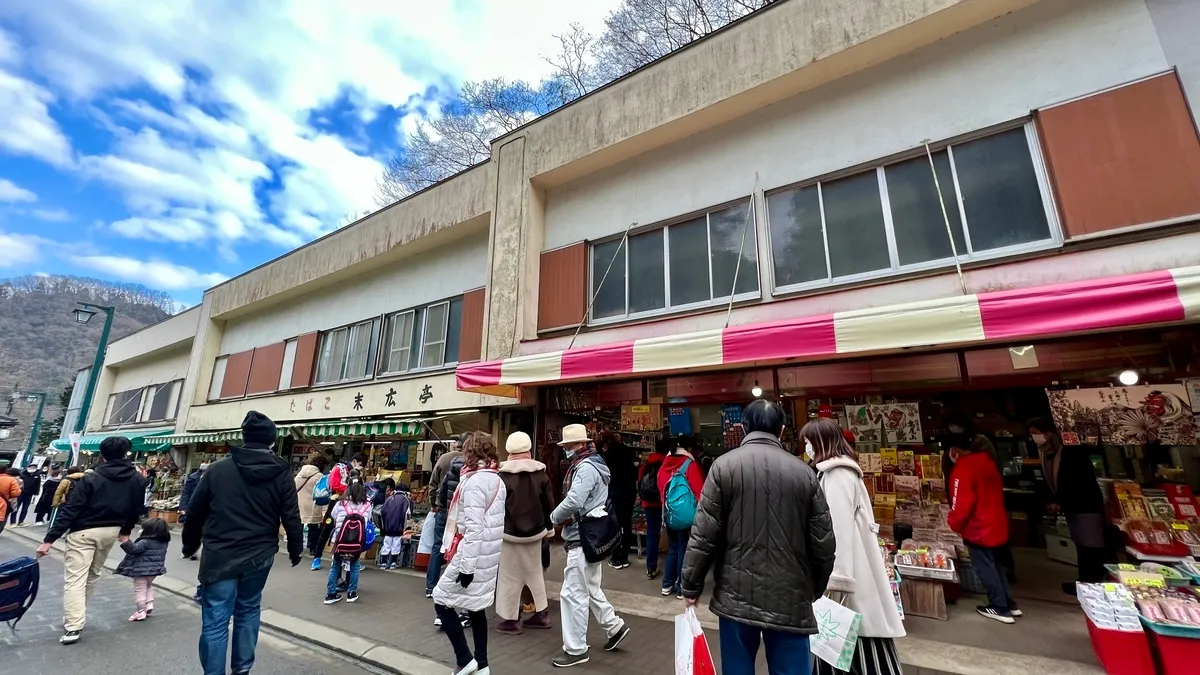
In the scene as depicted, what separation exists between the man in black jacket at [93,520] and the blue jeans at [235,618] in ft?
9.18

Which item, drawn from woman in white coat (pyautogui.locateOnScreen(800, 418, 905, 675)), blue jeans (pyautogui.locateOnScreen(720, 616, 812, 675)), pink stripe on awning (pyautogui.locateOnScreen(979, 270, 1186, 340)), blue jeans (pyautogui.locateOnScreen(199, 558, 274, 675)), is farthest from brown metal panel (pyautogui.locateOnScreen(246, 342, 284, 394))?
pink stripe on awning (pyautogui.locateOnScreen(979, 270, 1186, 340))

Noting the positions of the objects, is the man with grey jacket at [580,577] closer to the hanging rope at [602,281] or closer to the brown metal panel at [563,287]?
the hanging rope at [602,281]

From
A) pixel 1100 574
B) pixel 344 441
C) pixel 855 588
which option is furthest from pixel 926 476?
pixel 344 441

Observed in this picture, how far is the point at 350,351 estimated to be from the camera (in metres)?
12.4

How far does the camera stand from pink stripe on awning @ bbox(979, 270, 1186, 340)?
3672 mm

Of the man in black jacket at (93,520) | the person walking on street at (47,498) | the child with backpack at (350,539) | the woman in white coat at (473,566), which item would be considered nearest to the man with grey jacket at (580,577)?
the woman in white coat at (473,566)

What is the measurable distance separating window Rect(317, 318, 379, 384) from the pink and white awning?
294 inches

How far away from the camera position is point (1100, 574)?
488 cm

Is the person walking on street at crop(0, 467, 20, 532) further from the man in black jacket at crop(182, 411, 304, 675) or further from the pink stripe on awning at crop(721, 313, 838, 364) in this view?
the pink stripe on awning at crop(721, 313, 838, 364)

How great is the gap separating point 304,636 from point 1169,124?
32.3ft

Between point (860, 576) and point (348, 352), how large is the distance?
1250 centimetres

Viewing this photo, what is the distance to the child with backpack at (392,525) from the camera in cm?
757

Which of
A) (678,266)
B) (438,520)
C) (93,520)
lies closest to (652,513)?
(438,520)

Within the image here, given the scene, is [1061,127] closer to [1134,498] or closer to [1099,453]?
[1134,498]
